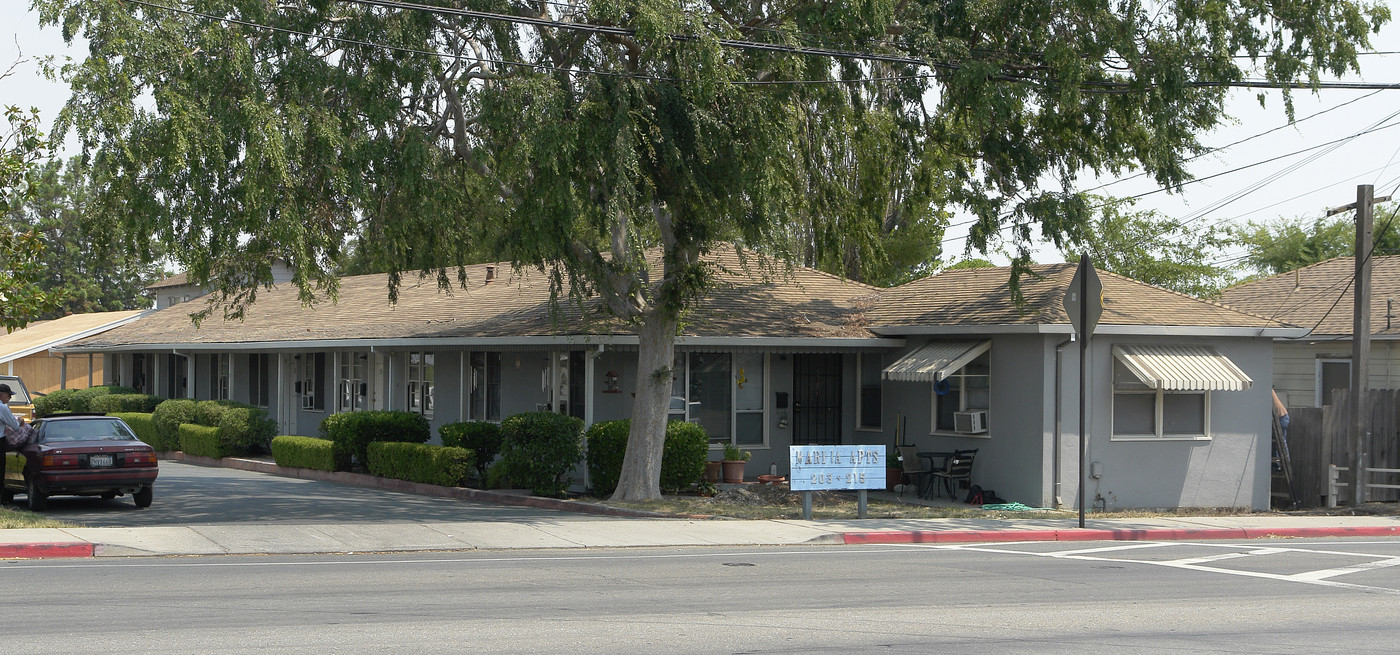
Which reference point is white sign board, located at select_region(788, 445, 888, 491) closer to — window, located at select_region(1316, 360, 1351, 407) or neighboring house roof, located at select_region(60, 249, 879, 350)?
neighboring house roof, located at select_region(60, 249, 879, 350)

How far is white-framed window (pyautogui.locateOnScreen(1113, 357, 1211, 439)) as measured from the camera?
1972 centimetres

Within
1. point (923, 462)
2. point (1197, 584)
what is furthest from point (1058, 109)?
point (1197, 584)

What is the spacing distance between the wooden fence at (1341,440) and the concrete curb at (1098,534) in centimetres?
403

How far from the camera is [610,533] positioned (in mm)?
15367

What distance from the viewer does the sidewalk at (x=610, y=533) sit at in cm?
1361

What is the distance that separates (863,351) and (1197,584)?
1176cm

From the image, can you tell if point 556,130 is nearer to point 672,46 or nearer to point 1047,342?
point 672,46

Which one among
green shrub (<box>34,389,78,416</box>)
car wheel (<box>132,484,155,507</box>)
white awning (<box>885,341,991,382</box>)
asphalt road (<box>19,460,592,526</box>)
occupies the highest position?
white awning (<box>885,341,991,382</box>)

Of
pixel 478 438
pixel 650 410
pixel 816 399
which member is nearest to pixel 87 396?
pixel 478 438

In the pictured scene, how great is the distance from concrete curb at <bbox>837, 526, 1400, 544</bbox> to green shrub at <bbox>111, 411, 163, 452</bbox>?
797 inches

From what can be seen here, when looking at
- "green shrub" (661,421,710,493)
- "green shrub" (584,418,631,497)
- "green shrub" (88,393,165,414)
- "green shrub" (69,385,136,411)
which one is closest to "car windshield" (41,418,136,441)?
"green shrub" (584,418,631,497)

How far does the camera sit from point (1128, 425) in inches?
784

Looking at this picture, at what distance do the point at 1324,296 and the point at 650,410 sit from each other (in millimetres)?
17403

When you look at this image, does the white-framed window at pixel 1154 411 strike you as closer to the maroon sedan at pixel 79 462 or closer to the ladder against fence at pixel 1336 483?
the ladder against fence at pixel 1336 483
